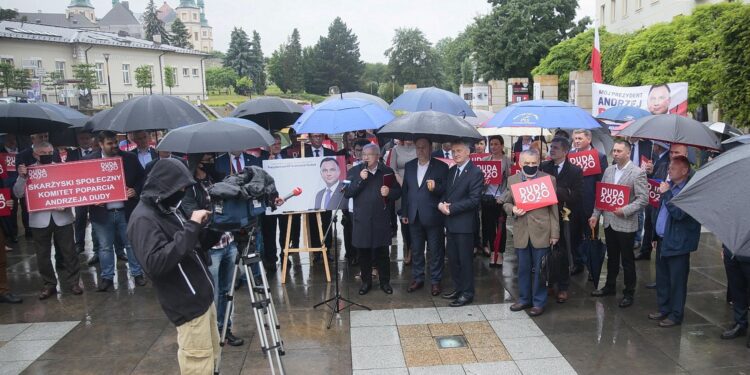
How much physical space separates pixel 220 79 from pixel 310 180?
84.4 m

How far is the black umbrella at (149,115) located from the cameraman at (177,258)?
2.71 metres

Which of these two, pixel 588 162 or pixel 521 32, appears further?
pixel 521 32

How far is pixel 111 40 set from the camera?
63.9 m

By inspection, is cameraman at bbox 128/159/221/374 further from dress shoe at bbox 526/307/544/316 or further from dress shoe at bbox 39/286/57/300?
dress shoe at bbox 39/286/57/300

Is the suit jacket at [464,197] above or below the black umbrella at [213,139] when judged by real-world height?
below

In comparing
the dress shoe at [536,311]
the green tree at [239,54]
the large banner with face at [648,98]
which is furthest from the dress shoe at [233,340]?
the green tree at [239,54]

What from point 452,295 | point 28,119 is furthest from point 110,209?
point 452,295

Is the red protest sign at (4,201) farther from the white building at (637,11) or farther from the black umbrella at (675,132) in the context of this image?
the white building at (637,11)

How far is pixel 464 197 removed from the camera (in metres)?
6.51

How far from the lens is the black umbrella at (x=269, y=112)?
29.6 ft

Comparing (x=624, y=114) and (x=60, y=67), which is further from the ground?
(x=60, y=67)

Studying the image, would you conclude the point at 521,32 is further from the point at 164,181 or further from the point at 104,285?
the point at 164,181

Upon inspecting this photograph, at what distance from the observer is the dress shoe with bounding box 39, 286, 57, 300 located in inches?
280

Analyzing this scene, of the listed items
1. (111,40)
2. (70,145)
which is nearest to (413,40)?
(111,40)
